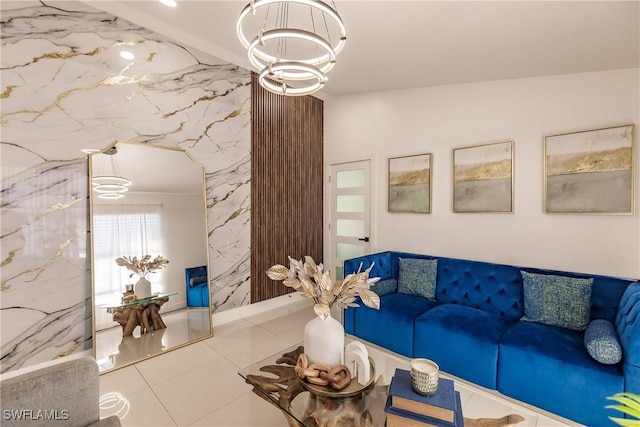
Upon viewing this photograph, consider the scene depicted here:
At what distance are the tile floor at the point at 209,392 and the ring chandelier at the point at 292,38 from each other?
76.8 inches

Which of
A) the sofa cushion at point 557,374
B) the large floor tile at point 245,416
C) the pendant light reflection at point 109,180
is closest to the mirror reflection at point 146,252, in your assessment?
the pendant light reflection at point 109,180

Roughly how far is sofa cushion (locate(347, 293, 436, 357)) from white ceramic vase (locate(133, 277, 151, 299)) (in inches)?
85.6

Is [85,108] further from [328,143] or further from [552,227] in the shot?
[552,227]

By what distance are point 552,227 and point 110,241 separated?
4246 millimetres

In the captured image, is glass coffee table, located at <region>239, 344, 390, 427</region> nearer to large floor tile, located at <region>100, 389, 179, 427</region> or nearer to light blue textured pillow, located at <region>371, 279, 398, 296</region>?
large floor tile, located at <region>100, 389, 179, 427</region>

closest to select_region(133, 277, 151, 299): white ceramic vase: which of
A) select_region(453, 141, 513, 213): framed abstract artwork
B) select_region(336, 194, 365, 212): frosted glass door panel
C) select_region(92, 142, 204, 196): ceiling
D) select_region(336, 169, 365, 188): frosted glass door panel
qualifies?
select_region(92, 142, 204, 196): ceiling

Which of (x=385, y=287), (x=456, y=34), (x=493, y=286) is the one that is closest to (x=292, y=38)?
(x=456, y=34)

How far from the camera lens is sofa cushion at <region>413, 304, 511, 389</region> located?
2.34 metres

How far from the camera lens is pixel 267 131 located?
4059 mm

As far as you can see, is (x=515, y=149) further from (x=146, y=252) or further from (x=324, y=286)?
(x=146, y=252)

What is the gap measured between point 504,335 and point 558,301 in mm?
598

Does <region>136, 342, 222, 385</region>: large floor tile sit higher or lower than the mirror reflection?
lower

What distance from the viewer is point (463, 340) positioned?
245 cm

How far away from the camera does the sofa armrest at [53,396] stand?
114cm
